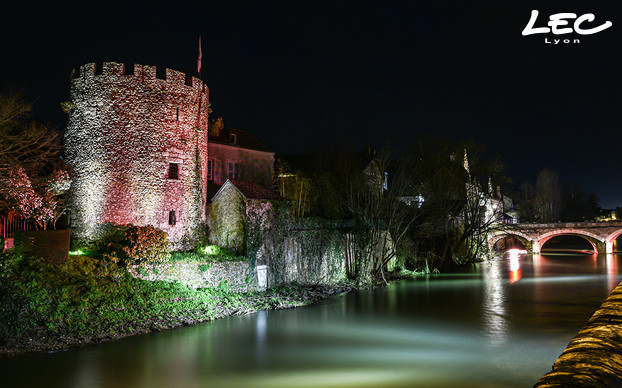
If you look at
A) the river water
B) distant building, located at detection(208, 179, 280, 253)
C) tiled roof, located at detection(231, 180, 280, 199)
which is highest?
tiled roof, located at detection(231, 180, 280, 199)

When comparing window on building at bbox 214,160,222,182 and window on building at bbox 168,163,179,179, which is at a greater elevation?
window on building at bbox 214,160,222,182

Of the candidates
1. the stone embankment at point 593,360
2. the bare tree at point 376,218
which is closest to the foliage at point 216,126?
the bare tree at point 376,218

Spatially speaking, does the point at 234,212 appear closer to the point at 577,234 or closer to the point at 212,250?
the point at 212,250

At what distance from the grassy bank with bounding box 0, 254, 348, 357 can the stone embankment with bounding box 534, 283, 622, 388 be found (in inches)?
499

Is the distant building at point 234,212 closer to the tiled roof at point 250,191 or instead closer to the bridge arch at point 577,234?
the tiled roof at point 250,191

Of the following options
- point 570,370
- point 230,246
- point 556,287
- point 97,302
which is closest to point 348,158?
point 556,287

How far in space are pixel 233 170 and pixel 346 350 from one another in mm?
19728

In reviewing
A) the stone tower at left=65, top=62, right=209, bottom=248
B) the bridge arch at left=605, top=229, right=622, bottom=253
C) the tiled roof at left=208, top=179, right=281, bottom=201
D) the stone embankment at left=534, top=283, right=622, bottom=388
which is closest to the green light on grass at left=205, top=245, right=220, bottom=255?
the stone tower at left=65, top=62, right=209, bottom=248

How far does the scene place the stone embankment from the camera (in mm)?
4336

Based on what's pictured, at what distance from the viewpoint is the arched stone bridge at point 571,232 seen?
5756 cm

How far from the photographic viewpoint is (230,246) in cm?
2230

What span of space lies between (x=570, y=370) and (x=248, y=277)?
17.7 meters

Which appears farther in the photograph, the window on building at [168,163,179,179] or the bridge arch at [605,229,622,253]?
the bridge arch at [605,229,622,253]

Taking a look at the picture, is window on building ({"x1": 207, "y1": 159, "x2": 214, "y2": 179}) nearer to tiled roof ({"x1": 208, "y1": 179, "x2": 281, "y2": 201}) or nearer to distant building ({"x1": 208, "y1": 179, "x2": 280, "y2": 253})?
tiled roof ({"x1": 208, "y1": 179, "x2": 281, "y2": 201})
